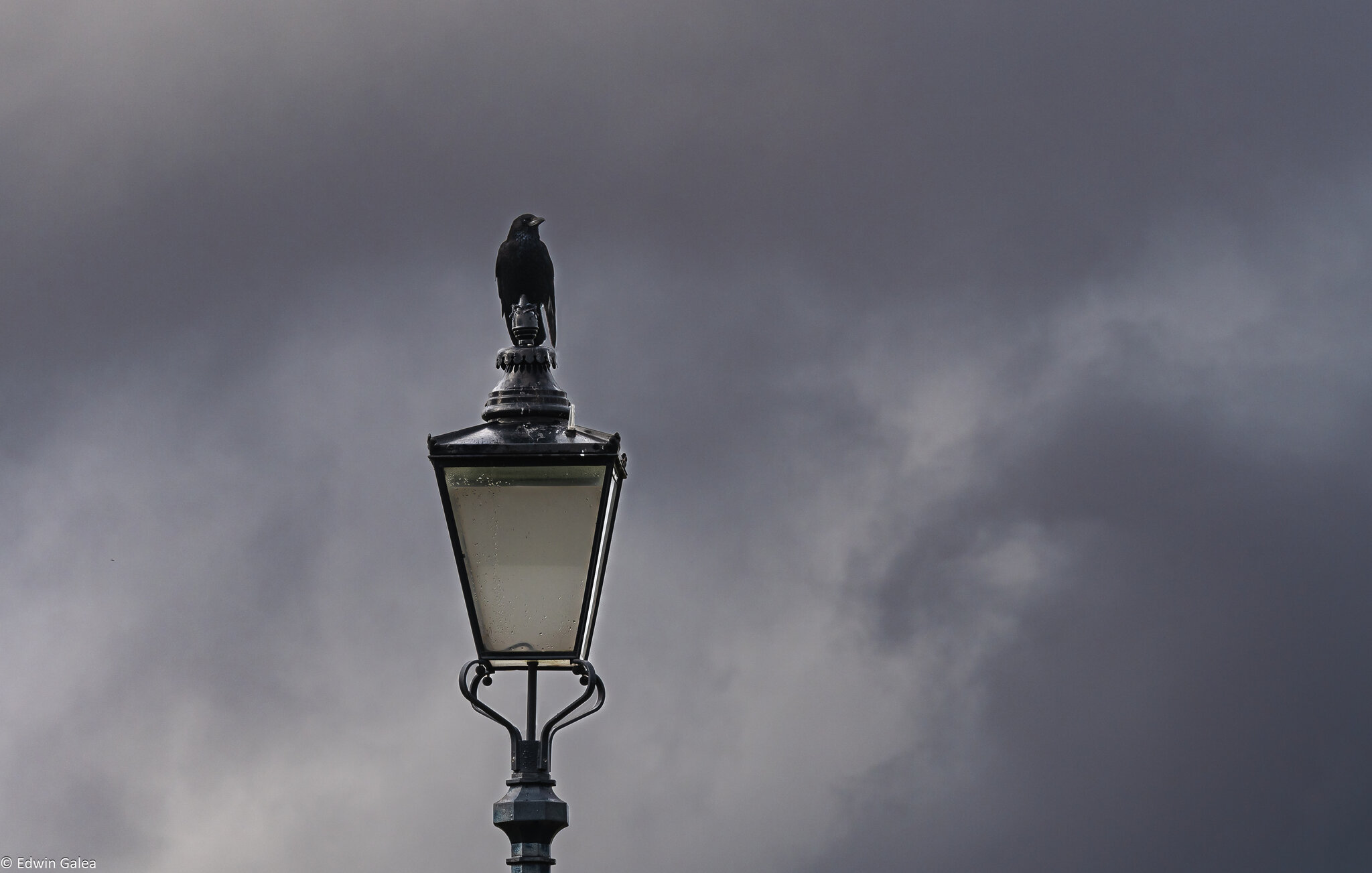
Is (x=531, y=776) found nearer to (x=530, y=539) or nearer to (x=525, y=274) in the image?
(x=530, y=539)

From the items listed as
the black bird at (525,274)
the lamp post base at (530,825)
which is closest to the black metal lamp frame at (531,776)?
the lamp post base at (530,825)

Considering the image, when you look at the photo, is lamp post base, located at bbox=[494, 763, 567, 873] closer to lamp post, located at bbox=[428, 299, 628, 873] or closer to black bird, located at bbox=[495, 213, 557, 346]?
lamp post, located at bbox=[428, 299, 628, 873]

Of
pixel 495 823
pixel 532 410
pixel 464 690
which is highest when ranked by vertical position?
pixel 532 410

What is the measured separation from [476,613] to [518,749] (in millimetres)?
660

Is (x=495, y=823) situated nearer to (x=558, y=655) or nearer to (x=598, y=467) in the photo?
(x=558, y=655)

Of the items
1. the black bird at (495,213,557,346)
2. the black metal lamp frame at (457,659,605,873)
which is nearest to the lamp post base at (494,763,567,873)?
the black metal lamp frame at (457,659,605,873)

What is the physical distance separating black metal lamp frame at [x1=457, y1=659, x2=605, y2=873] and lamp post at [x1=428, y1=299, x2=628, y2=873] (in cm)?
1

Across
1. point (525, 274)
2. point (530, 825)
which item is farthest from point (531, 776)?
point (525, 274)

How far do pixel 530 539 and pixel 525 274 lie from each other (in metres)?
2.00

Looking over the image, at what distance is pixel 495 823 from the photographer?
23.6 ft

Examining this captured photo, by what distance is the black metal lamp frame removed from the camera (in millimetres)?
7168

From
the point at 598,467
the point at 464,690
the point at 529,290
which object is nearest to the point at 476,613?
the point at 464,690

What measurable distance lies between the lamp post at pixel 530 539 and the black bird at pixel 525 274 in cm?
137

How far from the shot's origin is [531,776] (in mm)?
7328
